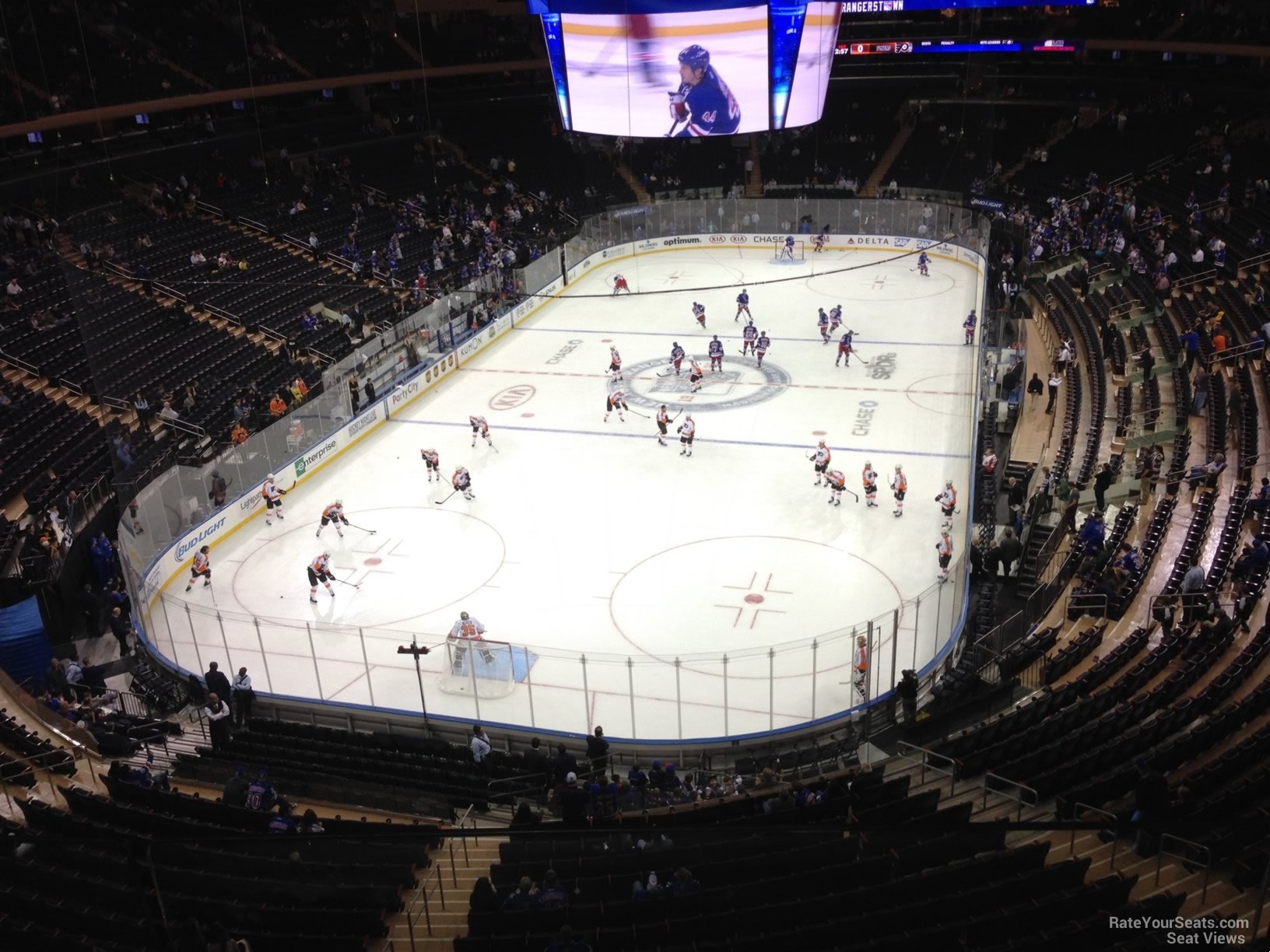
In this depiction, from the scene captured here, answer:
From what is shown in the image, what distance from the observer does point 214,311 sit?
2931 cm

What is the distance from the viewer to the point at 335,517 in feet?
68.2

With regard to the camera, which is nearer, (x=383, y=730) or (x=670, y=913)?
(x=670, y=913)

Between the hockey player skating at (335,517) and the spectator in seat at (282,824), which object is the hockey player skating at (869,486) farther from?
the spectator in seat at (282,824)

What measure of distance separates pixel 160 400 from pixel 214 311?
633 cm

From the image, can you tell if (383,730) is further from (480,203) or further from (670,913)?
(480,203)

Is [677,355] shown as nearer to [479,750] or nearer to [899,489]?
[899,489]

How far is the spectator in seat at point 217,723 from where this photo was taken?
14.1 metres

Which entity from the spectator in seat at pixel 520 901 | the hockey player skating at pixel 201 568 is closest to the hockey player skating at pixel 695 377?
the hockey player skating at pixel 201 568

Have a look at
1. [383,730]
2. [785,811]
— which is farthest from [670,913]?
[383,730]

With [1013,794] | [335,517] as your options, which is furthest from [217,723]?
[1013,794]

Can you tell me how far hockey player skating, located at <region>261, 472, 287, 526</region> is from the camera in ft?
71.4

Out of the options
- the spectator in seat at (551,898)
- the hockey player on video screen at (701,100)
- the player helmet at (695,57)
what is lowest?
the spectator in seat at (551,898)

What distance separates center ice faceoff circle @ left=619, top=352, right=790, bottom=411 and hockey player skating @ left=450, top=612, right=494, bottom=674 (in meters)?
12.9

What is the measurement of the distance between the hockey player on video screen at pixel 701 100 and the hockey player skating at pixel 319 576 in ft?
45.1
